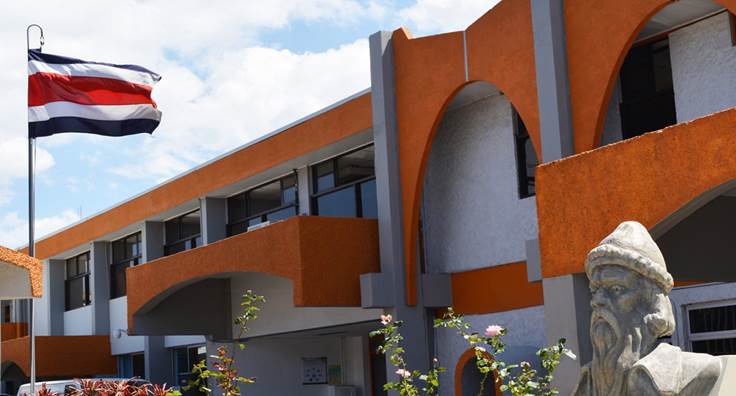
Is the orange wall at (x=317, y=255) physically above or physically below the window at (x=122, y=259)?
below

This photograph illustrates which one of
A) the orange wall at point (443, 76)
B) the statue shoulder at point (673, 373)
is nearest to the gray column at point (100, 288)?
the orange wall at point (443, 76)

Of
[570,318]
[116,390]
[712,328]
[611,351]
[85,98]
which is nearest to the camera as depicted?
[611,351]

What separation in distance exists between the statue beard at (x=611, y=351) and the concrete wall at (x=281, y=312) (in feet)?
48.9

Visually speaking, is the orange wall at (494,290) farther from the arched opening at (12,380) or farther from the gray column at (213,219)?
the arched opening at (12,380)

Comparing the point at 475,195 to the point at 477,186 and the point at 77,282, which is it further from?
the point at 77,282

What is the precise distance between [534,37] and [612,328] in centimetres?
1030

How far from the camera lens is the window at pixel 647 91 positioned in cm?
1545

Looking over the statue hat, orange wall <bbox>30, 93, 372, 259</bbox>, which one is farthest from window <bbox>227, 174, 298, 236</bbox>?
the statue hat

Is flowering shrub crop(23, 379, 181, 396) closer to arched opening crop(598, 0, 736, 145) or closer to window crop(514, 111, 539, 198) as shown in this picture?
arched opening crop(598, 0, 736, 145)

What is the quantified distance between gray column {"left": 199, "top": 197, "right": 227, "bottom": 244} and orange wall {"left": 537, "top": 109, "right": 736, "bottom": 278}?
1480cm

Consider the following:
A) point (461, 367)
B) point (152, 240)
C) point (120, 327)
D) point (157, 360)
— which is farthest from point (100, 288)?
point (461, 367)

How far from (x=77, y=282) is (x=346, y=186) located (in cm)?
1708

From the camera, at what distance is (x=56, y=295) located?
36594mm

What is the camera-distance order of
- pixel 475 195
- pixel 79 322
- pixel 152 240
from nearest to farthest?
pixel 475 195
pixel 152 240
pixel 79 322
